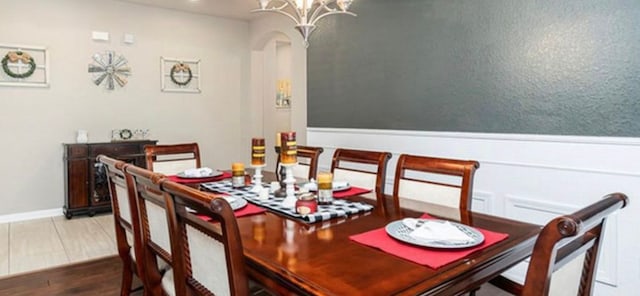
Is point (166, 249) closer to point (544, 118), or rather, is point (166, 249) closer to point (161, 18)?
point (544, 118)

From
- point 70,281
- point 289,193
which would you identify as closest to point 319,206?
point 289,193

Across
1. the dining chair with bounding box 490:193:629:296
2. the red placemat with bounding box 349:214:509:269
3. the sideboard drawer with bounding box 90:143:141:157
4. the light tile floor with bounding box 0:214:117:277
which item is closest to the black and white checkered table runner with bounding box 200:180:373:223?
the red placemat with bounding box 349:214:509:269

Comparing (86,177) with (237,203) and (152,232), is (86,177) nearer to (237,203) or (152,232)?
(152,232)

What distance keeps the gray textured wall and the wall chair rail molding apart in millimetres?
3226

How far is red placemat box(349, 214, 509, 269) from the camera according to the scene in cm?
111

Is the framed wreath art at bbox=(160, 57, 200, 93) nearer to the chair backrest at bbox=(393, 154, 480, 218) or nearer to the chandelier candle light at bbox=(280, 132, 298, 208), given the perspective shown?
the chandelier candle light at bbox=(280, 132, 298, 208)

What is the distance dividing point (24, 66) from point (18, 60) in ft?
0.25

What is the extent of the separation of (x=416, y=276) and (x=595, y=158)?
1.89 metres

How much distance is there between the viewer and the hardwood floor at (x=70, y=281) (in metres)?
2.55

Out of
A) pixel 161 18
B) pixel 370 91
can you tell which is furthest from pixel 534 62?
pixel 161 18

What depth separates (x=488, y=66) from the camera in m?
2.75

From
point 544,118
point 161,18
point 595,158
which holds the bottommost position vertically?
point 595,158

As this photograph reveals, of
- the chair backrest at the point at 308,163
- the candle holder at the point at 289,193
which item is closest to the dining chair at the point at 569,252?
the candle holder at the point at 289,193

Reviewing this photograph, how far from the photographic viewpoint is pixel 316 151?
2744mm
